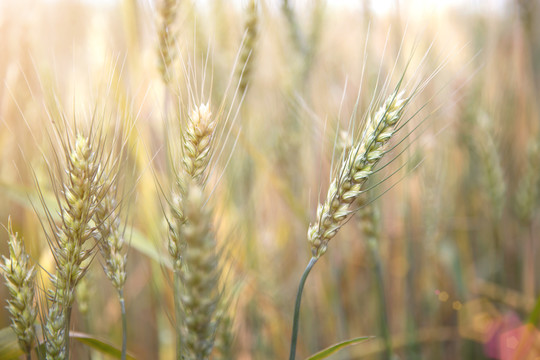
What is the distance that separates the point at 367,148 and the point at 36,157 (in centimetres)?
71

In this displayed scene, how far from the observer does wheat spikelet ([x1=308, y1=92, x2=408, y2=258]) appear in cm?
48

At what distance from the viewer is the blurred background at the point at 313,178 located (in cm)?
83

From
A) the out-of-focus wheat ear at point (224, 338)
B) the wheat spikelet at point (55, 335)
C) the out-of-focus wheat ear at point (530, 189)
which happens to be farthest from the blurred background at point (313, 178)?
the wheat spikelet at point (55, 335)

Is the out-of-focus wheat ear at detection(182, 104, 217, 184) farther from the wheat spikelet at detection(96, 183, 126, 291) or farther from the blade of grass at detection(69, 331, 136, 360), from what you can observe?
the blade of grass at detection(69, 331, 136, 360)

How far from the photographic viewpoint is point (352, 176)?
500mm

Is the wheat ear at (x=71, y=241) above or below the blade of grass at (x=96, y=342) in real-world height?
above

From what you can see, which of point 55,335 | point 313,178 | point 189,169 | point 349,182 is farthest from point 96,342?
point 313,178

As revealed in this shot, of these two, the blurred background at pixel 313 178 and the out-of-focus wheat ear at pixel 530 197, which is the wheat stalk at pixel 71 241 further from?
the out-of-focus wheat ear at pixel 530 197

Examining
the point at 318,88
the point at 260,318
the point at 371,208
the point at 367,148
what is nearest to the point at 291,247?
the point at 260,318

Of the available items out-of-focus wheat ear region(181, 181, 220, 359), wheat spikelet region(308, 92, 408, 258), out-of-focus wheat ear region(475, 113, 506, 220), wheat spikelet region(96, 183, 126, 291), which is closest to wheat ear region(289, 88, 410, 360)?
wheat spikelet region(308, 92, 408, 258)

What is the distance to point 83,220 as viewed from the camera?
18.5 inches

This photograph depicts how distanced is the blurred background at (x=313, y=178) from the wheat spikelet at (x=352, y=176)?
233mm

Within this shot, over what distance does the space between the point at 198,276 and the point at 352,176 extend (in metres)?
0.23

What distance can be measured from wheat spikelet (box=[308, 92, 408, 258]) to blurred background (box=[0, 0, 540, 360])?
0.23 m
